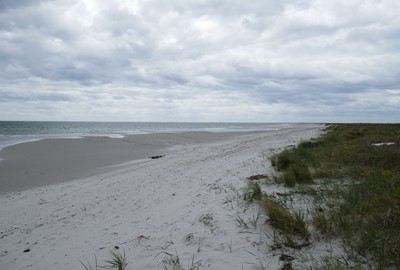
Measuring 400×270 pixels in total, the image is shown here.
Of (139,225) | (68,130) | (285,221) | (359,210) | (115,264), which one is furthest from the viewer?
(68,130)

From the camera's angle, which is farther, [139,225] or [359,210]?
[139,225]

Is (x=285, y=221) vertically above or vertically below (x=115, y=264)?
above

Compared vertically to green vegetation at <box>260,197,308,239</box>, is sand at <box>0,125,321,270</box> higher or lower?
lower

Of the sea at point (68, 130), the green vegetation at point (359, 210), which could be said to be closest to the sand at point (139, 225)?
the green vegetation at point (359, 210)

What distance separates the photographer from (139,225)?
5.06 m

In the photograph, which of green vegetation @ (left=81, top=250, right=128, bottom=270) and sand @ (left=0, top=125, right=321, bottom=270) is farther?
sand @ (left=0, top=125, right=321, bottom=270)

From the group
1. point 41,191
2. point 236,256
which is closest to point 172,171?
point 41,191

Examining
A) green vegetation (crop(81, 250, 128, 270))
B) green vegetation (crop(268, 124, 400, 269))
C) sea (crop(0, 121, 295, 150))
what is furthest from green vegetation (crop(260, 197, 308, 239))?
sea (crop(0, 121, 295, 150))

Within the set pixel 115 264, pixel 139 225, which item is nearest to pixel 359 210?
pixel 115 264

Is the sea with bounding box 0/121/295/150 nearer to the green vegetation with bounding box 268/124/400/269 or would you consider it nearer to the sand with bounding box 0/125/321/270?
A: the sand with bounding box 0/125/321/270

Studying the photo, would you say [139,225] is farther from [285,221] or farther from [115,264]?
[285,221]

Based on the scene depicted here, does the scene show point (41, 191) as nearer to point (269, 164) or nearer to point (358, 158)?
point (269, 164)

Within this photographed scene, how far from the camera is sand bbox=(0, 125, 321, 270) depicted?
3.70 metres

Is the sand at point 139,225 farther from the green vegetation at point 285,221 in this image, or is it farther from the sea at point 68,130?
the sea at point 68,130
